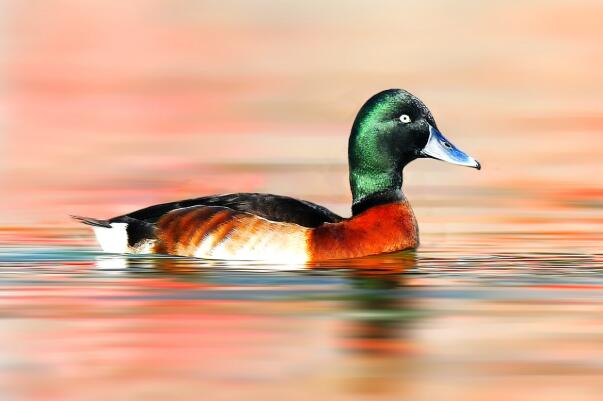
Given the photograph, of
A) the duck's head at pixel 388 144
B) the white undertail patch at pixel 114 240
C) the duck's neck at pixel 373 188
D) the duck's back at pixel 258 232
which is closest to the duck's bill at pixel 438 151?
the duck's head at pixel 388 144

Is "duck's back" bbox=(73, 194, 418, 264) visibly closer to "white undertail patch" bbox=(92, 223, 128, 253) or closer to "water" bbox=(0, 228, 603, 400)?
"white undertail patch" bbox=(92, 223, 128, 253)

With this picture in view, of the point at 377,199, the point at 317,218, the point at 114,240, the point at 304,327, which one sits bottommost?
the point at 304,327

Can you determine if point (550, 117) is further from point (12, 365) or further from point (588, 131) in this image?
point (12, 365)

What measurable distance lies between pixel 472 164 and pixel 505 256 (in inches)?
32.5

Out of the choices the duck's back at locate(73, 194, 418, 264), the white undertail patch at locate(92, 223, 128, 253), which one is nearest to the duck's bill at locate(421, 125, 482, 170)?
the duck's back at locate(73, 194, 418, 264)

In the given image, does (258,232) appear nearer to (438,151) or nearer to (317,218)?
(317,218)

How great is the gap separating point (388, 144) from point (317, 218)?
0.94 m

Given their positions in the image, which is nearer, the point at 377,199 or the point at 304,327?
the point at 304,327

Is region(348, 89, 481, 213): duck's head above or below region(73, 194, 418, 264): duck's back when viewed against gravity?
above

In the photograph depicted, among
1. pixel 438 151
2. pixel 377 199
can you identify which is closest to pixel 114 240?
pixel 377 199

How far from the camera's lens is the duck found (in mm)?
12227

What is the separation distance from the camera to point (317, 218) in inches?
485

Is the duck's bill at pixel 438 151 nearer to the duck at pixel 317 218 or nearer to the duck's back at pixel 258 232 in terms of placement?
the duck at pixel 317 218

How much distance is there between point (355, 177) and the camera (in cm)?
1298
